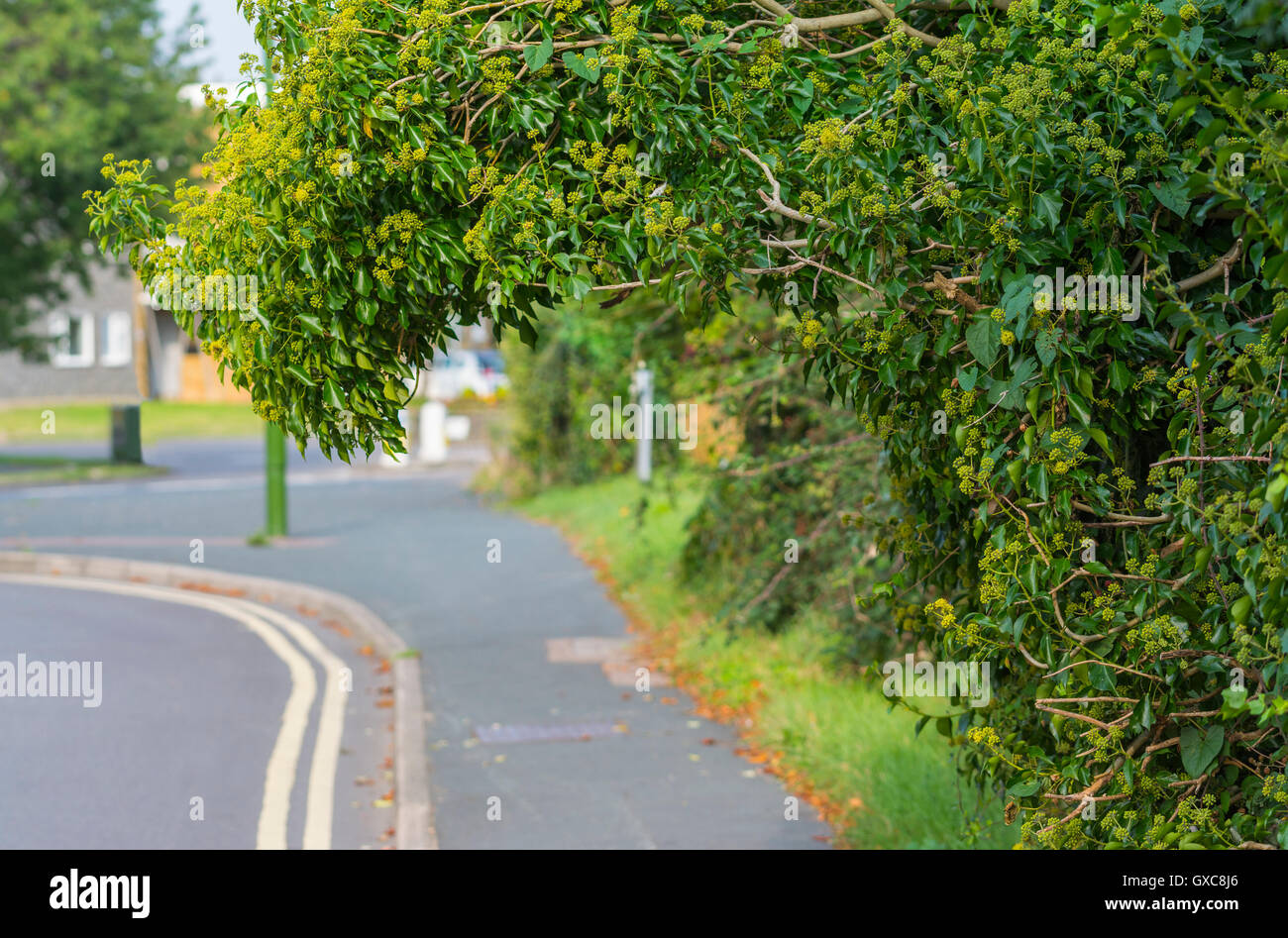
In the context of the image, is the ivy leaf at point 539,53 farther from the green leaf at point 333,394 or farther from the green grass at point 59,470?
the green grass at point 59,470

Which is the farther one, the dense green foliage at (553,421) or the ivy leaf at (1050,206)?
the dense green foliage at (553,421)

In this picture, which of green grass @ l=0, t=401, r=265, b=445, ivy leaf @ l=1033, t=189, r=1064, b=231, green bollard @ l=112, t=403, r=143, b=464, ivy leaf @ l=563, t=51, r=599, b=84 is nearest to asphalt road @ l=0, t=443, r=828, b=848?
ivy leaf @ l=1033, t=189, r=1064, b=231

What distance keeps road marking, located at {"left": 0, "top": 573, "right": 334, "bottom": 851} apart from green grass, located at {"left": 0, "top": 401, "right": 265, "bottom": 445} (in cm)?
2067

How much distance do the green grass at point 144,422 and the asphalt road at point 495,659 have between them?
13455 millimetres

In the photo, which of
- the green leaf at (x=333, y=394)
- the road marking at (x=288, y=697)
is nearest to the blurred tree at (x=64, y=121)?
the road marking at (x=288, y=697)

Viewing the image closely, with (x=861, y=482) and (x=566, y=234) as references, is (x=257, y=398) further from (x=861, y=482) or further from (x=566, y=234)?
(x=861, y=482)

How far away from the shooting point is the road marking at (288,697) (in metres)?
6.77

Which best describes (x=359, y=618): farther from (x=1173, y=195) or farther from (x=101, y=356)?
(x=101, y=356)

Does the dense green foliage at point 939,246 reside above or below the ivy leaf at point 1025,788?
above

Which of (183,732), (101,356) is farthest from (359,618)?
(101,356)

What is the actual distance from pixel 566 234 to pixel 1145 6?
144 cm

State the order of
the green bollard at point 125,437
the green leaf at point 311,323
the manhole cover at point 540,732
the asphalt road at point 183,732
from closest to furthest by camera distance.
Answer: the green leaf at point 311,323 < the asphalt road at point 183,732 < the manhole cover at point 540,732 < the green bollard at point 125,437
